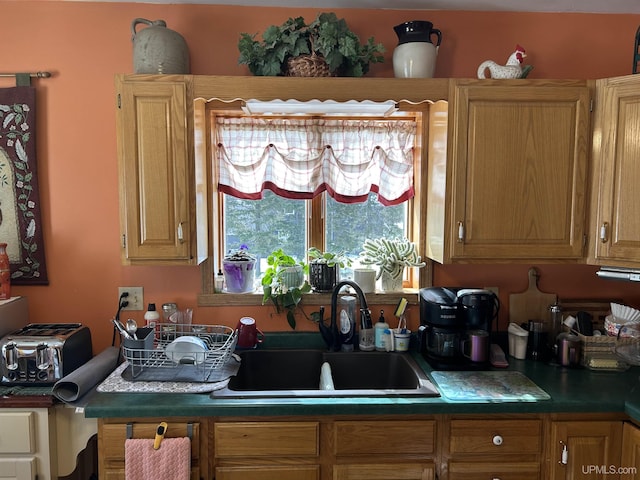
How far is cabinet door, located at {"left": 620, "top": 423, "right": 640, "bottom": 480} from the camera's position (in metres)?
1.57

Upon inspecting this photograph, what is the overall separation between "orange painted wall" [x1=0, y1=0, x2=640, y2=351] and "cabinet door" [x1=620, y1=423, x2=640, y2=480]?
760 millimetres

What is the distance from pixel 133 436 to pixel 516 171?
1764 millimetres

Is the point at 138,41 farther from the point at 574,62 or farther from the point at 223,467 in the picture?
the point at 574,62

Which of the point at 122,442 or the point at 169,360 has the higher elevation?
the point at 169,360

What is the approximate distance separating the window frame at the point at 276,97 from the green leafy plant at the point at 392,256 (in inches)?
2.9

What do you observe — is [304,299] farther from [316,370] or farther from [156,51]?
[156,51]

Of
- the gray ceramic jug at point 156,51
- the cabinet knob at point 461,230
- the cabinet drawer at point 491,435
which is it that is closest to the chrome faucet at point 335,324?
the cabinet knob at point 461,230

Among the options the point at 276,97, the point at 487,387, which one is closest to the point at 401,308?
the point at 487,387

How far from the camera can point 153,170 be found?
1.77 m

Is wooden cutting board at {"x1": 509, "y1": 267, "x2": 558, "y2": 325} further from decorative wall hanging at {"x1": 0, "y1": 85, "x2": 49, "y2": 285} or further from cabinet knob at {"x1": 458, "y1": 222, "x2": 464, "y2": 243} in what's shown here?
decorative wall hanging at {"x1": 0, "y1": 85, "x2": 49, "y2": 285}

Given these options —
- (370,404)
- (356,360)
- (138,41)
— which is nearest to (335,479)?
(370,404)

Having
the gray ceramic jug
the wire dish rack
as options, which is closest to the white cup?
the wire dish rack

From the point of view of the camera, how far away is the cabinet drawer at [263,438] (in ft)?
5.20

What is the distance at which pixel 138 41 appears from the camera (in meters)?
1.82
